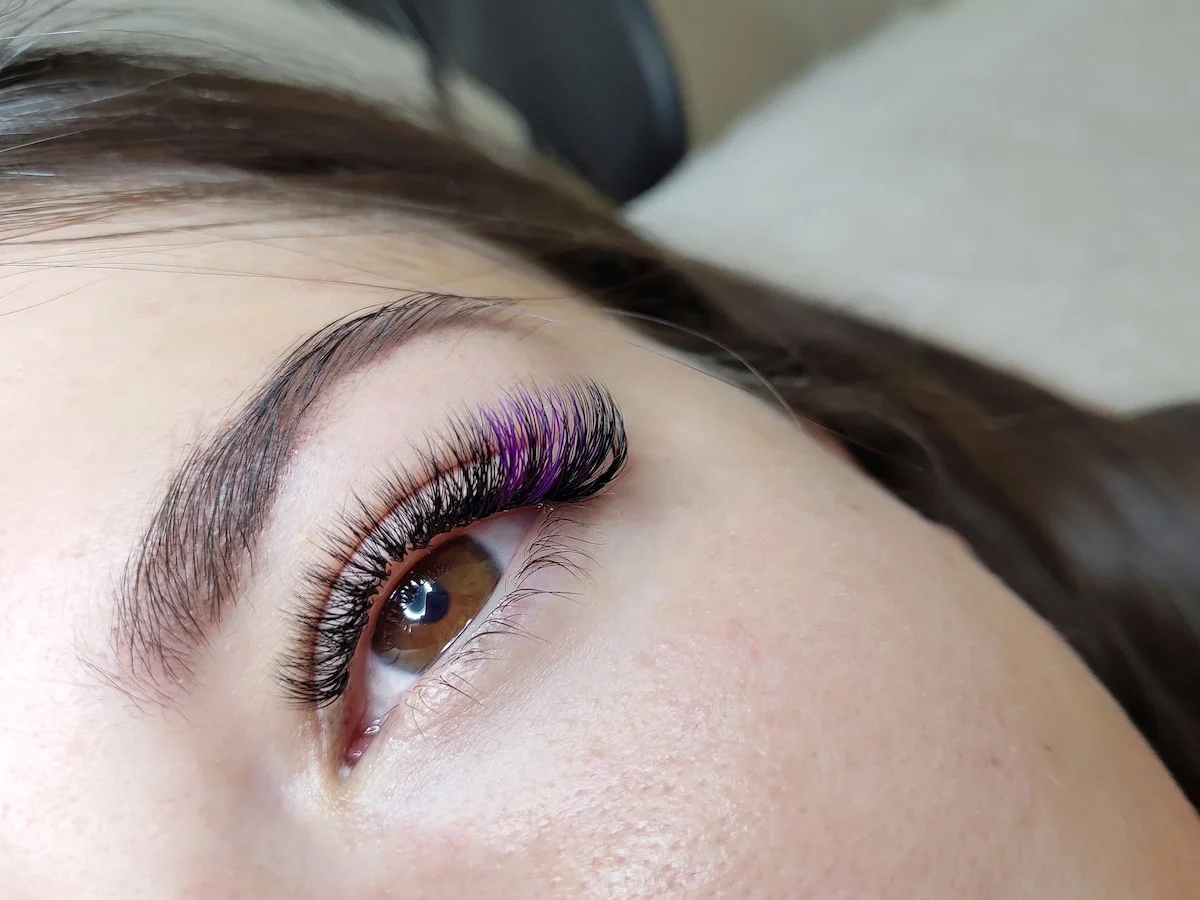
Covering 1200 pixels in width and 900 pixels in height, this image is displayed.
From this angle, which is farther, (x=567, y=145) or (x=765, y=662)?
(x=567, y=145)

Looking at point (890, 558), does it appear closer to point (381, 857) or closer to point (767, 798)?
point (767, 798)

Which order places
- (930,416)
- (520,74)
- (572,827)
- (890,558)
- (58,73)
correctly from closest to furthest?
(572,827), (890,558), (58,73), (930,416), (520,74)

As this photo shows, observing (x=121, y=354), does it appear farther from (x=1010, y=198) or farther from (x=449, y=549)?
(x=1010, y=198)

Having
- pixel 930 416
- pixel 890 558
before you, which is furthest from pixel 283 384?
pixel 930 416

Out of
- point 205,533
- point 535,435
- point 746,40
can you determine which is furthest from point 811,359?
point 746,40

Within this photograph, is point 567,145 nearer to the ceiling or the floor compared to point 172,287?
nearer to the floor

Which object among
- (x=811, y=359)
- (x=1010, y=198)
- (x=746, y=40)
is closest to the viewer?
(x=811, y=359)
